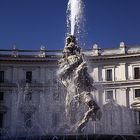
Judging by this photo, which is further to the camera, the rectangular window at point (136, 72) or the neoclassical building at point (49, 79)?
the rectangular window at point (136, 72)

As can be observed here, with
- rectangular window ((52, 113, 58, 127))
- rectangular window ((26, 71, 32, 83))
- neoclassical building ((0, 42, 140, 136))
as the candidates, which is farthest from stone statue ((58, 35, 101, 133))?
rectangular window ((26, 71, 32, 83))

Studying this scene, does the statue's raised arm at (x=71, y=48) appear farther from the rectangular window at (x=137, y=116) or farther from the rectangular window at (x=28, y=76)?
the rectangular window at (x=28, y=76)

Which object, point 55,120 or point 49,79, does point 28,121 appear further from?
point 49,79

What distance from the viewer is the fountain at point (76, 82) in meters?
18.8

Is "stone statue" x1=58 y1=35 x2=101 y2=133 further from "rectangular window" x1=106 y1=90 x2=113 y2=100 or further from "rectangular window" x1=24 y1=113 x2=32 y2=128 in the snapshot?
"rectangular window" x1=106 y1=90 x2=113 y2=100

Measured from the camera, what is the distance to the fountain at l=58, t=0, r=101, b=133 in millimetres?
18828

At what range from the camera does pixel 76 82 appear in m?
19.4

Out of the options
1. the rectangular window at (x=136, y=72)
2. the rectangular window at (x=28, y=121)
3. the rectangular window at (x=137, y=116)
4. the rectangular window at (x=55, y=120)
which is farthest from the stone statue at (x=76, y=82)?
the rectangular window at (x=136, y=72)

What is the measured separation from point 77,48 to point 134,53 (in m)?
37.5

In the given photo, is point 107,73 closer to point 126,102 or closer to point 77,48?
point 126,102

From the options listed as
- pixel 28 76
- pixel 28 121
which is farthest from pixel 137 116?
pixel 28 76

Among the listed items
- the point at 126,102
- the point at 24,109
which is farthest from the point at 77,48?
the point at 126,102

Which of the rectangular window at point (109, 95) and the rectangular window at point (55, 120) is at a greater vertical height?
the rectangular window at point (109, 95)

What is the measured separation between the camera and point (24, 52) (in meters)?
59.1
